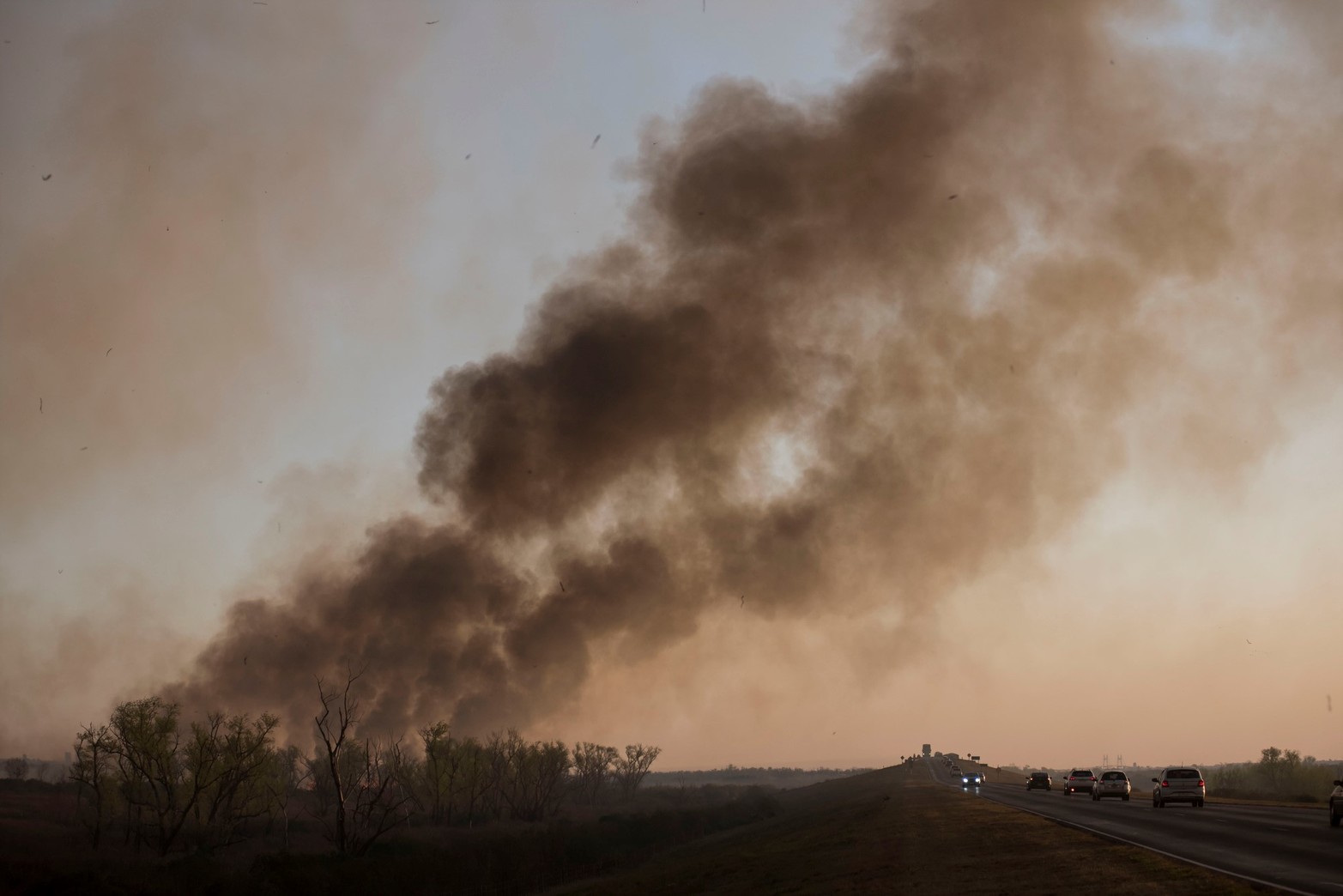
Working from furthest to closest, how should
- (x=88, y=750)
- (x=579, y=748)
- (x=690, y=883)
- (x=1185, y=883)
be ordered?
(x=579, y=748) → (x=88, y=750) → (x=690, y=883) → (x=1185, y=883)

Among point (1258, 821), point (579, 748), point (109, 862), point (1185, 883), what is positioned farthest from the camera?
point (579, 748)

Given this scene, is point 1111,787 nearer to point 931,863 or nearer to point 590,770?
point 931,863

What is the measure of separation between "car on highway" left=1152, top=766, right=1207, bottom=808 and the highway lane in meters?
0.56

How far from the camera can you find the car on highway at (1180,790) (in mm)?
53438

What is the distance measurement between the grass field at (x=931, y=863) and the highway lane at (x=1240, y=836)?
1.25 metres

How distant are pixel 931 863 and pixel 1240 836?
1094cm

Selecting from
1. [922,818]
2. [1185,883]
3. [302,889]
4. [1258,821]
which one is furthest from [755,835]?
[1185,883]

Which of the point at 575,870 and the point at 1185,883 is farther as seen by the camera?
the point at 575,870

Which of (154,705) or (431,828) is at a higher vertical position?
(154,705)

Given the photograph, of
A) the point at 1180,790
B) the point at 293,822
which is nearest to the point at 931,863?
the point at 1180,790

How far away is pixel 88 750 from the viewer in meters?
84.9

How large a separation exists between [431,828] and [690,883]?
188ft

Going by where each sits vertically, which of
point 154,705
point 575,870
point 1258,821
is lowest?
point 575,870

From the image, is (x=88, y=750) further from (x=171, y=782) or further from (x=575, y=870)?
(x=575, y=870)
